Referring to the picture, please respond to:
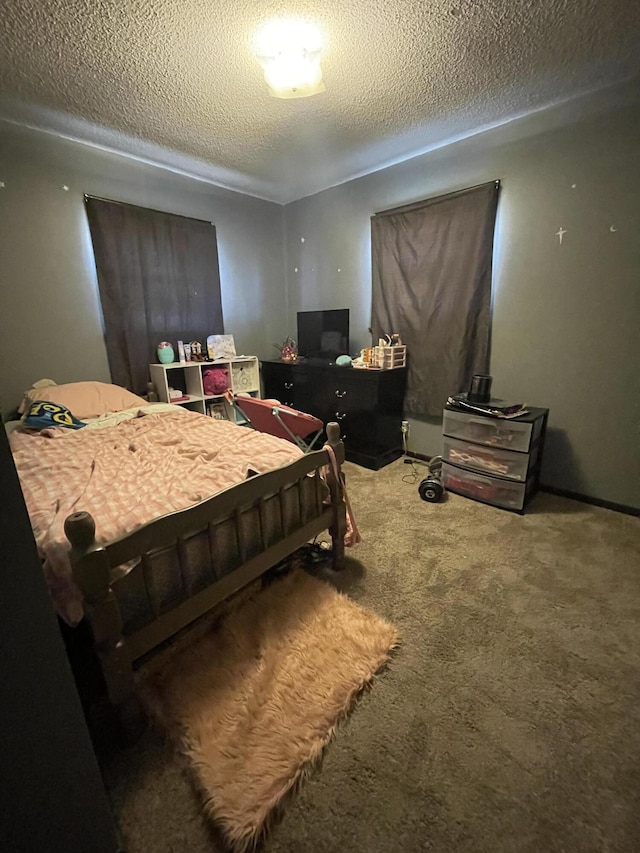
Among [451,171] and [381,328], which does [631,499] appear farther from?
[451,171]

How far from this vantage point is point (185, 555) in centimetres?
131

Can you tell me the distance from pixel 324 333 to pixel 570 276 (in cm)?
208

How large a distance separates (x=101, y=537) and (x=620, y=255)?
124 inches

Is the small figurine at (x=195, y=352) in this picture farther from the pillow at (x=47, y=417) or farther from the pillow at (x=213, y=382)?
the pillow at (x=47, y=417)

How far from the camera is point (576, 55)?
1897 millimetres

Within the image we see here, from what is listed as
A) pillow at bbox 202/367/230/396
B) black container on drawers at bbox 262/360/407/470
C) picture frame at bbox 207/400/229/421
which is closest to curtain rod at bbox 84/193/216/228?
pillow at bbox 202/367/230/396

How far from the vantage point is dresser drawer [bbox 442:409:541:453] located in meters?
2.41

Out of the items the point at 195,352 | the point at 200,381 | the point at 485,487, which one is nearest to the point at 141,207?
the point at 195,352

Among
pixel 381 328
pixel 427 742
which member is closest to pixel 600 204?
pixel 381 328

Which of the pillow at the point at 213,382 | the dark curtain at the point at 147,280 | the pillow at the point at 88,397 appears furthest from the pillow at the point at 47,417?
the pillow at the point at 213,382

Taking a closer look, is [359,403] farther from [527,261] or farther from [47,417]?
[47,417]

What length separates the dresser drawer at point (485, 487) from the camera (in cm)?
249

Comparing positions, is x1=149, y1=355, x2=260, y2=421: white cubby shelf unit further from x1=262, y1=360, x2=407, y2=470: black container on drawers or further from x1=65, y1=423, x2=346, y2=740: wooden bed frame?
x1=65, y1=423, x2=346, y2=740: wooden bed frame

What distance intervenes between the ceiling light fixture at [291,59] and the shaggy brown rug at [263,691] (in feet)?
8.31
